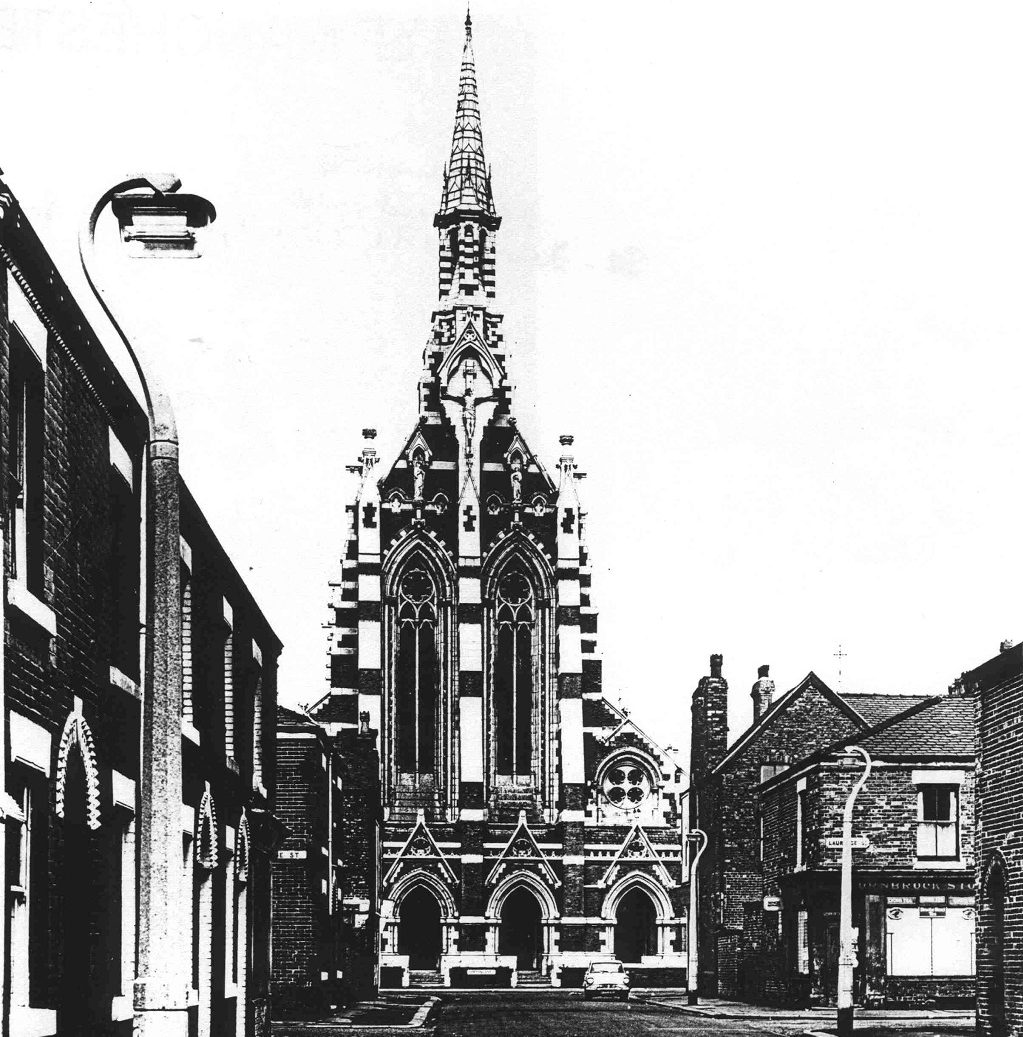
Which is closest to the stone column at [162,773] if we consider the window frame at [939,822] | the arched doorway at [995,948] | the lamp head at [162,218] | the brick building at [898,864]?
the lamp head at [162,218]

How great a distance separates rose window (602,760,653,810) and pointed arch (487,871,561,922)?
446 cm

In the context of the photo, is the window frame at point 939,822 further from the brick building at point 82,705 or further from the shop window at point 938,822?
the brick building at point 82,705

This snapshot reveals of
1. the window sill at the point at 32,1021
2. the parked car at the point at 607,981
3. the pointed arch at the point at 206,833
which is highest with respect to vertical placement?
the pointed arch at the point at 206,833

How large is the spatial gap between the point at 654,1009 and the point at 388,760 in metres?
23.3

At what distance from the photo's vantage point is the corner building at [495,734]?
6638 centimetres

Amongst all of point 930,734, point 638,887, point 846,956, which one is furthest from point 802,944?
point 638,887

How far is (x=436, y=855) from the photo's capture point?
66.6 metres

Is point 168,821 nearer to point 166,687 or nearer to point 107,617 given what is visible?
point 166,687

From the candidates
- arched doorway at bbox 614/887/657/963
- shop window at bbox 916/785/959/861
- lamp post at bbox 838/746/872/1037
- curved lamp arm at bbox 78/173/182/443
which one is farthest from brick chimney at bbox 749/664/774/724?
curved lamp arm at bbox 78/173/182/443

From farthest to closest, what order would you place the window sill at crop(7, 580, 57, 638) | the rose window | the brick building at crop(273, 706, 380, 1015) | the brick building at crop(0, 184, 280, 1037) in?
A: 1. the rose window
2. the brick building at crop(273, 706, 380, 1015)
3. the window sill at crop(7, 580, 57, 638)
4. the brick building at crop(0, 184, 280, 1037)

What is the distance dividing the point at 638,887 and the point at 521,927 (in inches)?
185

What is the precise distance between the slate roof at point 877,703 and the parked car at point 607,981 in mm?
13006

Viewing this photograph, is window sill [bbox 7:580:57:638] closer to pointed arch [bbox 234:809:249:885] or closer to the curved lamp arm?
the curved lamp arm

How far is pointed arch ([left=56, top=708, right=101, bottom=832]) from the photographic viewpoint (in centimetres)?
1342
